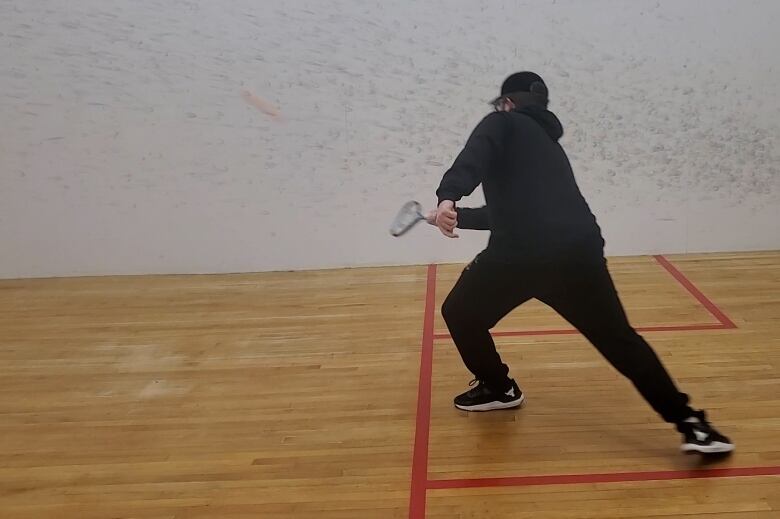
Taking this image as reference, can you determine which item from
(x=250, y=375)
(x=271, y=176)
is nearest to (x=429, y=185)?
(x=271, y=176)

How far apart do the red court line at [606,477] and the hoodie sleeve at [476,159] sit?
0.68 m

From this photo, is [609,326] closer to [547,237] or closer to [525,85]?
[547,237]

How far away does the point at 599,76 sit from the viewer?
3469 mm

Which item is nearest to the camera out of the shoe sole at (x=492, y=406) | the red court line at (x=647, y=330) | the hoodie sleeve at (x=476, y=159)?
the hoodie sleeve at (x=476, y=159)

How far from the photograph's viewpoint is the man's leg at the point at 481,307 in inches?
69.5

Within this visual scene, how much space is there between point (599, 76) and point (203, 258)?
88.0 inches

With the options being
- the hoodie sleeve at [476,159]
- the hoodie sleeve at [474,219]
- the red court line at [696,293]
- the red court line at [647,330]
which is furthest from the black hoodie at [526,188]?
the red court line at [696,293]

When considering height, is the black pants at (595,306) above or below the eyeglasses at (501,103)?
below

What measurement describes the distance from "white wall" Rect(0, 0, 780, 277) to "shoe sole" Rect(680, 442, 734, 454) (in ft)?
6.66

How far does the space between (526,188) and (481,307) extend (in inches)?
13.4

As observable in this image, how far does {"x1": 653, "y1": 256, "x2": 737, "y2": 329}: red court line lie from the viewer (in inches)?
106

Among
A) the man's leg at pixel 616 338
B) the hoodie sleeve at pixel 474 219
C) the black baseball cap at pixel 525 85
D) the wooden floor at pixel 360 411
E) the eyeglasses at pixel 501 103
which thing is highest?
the black baseball cap at pixel 525 85

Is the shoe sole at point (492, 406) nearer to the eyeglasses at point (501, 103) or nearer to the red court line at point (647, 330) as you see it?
the red court line at point (647, 330)

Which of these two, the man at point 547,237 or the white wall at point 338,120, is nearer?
the man at point 547,237
